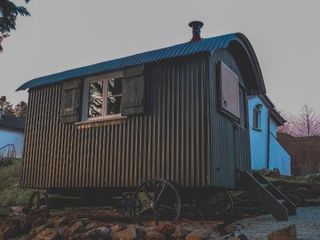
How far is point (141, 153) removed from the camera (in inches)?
406

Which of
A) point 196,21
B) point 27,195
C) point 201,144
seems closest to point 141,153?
point 201,144

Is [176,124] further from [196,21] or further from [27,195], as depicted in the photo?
[27,195]

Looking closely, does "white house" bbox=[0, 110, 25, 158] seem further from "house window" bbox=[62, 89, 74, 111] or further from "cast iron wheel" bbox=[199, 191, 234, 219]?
"cast iron wheel" bbox=[199, 191, 234, 219]

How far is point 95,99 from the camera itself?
11.6 metres

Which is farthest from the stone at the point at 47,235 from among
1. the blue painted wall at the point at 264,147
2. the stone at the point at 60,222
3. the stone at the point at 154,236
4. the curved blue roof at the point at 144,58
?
the blue painted wall at the point at 264,147

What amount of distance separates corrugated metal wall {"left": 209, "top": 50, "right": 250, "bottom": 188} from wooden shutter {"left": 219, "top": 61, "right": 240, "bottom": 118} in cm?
16

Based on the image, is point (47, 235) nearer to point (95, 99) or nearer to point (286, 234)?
point (95, 99)

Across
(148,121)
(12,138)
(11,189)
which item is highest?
(12,138)

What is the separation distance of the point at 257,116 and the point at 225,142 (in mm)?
15098

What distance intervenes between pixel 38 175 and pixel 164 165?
184 inches

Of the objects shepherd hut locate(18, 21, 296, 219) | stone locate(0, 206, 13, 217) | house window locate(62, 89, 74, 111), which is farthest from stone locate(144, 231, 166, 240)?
stone locate(0, 206, 13, 217)

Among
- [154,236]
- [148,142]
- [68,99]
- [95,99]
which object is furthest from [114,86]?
[154,236]

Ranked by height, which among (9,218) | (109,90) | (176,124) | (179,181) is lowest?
(9,218)

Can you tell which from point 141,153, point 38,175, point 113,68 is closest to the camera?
point 141,153
